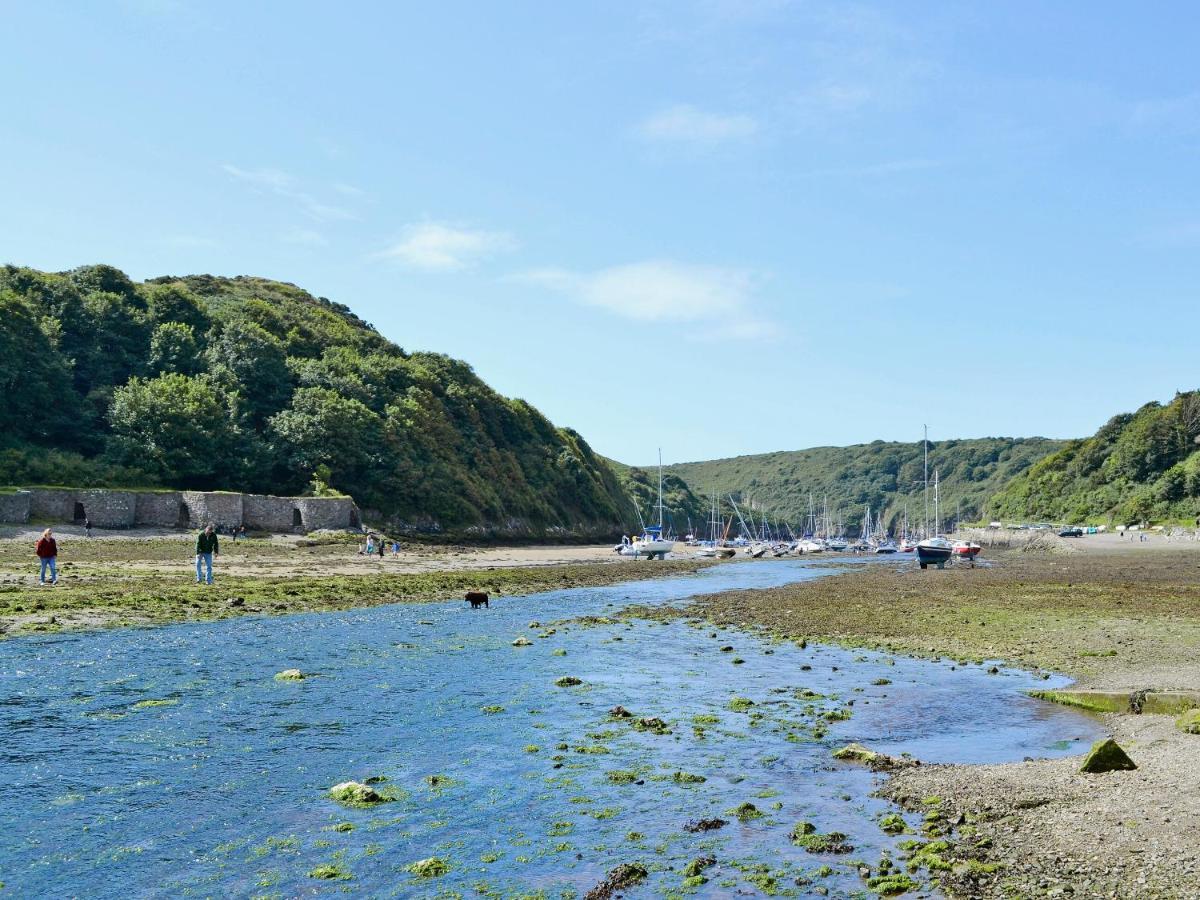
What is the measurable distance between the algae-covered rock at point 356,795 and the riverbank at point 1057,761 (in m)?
8.07

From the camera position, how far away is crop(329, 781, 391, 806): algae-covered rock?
14.1 m

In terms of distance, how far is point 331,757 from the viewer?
1662 centimetres

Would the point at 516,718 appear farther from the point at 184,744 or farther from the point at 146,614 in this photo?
the point at 146,614

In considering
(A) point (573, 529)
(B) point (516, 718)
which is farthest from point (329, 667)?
(A) point (573, 529)

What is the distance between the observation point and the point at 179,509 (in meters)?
71.4

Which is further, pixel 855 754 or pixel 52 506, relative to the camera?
pixel 52 506

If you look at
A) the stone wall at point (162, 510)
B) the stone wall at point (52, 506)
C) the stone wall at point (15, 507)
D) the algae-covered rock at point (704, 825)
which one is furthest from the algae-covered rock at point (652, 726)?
the stone wall at point (162, 510)

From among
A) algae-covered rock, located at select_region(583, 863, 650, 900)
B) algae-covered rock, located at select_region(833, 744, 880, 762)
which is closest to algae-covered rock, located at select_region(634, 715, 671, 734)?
algae-covered rock, located at select_region(833, 744, 880, 762)

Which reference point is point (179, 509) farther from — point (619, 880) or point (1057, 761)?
point (1057, 761)

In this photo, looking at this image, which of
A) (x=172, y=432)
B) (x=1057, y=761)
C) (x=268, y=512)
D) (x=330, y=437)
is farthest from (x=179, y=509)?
(x=1057, y=761)

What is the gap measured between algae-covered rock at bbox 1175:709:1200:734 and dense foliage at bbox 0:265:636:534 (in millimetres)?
78045

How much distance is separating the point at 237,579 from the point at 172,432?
42.2 metres

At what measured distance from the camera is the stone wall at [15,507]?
59250mm

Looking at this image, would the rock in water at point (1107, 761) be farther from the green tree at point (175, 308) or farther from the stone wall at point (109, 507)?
the green tree at point (175, 308)
